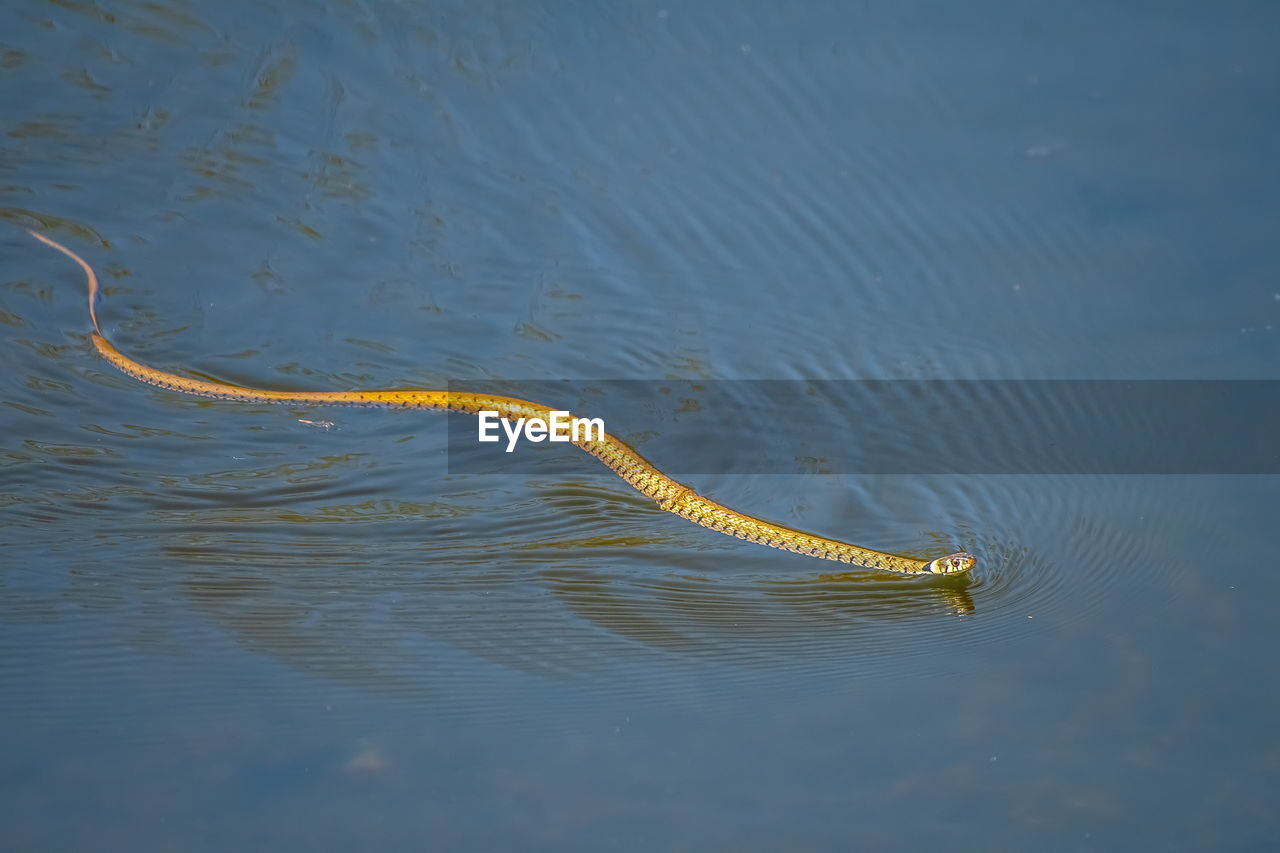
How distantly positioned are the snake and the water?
119 mm

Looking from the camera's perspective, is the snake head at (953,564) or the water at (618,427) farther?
the snake head at (953,564)

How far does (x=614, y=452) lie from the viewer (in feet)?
25.4

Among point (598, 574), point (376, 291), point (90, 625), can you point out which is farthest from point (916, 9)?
point (90, 625)

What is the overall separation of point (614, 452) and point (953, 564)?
243 centimetres

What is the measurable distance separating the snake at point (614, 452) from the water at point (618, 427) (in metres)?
0.12

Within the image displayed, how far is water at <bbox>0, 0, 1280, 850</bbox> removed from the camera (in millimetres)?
5320

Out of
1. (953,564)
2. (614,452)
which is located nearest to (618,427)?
(614,452)

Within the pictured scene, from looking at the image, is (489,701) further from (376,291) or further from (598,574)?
(376,291)

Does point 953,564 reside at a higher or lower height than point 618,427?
lower

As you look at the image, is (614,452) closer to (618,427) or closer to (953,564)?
(618,427)

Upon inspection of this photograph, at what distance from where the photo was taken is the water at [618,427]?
5320 mm

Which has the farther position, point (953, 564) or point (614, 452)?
point (614, 452)

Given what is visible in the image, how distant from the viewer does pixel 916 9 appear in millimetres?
10008

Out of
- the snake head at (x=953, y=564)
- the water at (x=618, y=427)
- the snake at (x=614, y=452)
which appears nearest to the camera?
the water at (x=618, y=427)
